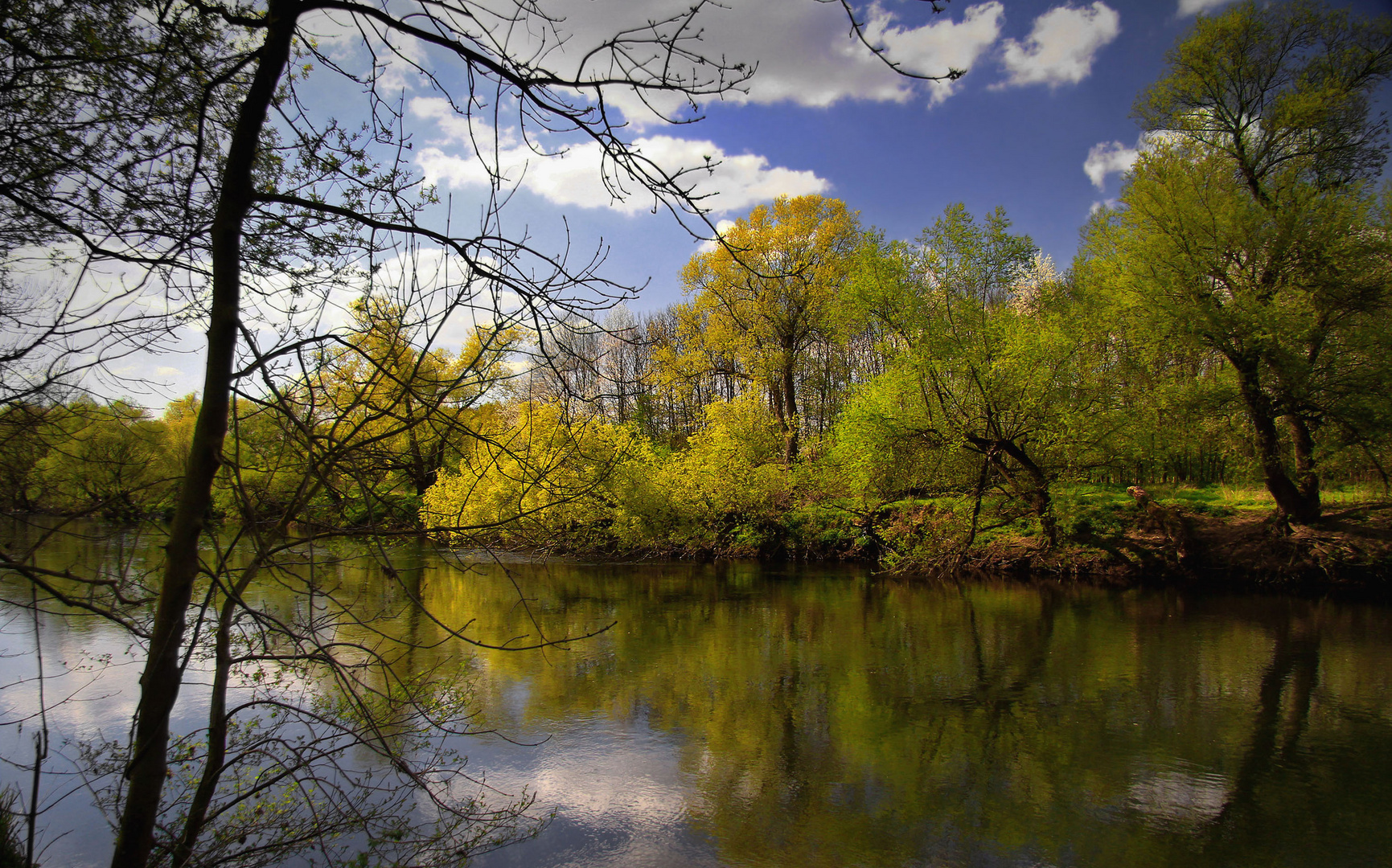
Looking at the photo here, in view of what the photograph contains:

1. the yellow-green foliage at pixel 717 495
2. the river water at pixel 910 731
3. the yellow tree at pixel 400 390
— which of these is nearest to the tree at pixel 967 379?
the yellow-green foliage at pixel 717 495

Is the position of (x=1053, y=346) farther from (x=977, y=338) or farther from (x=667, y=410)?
(x=667, y=410)

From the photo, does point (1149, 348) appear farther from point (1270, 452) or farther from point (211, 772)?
point (211, 772)

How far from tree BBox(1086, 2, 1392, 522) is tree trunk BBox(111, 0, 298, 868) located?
1515 cm

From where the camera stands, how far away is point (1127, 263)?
14367 mm

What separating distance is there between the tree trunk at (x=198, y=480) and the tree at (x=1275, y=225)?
15.2 meters

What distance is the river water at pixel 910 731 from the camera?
14.9 feet

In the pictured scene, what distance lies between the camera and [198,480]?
2170mm

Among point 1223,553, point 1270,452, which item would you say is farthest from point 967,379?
point 1223,553

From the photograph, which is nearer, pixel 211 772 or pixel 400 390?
pixel 400 390

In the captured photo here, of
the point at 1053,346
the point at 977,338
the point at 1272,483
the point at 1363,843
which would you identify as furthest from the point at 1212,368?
the point at 1363,843

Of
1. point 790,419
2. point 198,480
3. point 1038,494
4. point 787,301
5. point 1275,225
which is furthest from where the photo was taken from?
point 790,419

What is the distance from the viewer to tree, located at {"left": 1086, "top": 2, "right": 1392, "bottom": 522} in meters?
12.4

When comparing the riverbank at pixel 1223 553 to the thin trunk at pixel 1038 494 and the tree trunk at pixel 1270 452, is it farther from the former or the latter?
the thin trunk at pixel 1038 494

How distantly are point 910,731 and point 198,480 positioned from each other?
240 inches
